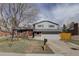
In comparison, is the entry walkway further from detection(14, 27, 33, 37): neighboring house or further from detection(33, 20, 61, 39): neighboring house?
detection(14, 27, 33, 37): neighboring house

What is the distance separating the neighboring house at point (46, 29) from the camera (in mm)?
2518

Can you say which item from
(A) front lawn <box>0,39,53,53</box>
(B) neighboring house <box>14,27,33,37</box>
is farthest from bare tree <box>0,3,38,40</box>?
(A) front lawn <box>0,39,53,53</box>

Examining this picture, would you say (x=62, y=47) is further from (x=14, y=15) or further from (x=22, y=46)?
(x=14, y=15)

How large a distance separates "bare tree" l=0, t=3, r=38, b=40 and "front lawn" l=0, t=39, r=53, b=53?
0.17 meters

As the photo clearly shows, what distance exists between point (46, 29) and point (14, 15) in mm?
437

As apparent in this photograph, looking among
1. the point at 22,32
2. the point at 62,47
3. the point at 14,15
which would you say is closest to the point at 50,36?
the point at 62,47

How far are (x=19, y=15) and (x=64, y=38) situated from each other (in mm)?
632

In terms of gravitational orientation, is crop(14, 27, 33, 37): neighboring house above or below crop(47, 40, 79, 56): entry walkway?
above

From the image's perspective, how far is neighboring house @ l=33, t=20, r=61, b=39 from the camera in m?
2.52

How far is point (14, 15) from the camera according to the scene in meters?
2.55

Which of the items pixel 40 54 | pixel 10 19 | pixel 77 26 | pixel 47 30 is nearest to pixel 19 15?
pixel 10 19

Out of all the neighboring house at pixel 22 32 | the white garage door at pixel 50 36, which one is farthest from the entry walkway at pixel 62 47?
the neighboring house at pixel 22 32

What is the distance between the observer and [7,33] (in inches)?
100

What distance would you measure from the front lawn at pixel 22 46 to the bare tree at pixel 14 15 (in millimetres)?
169
